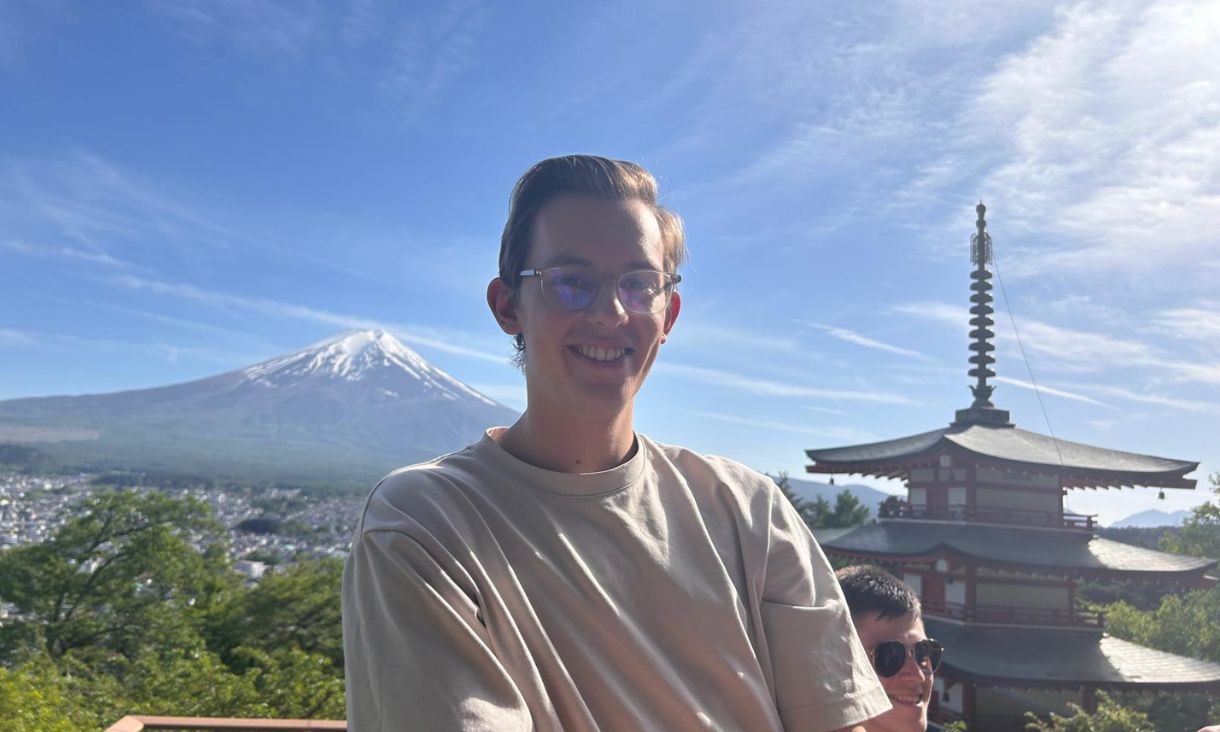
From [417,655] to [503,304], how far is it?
0.61 meters

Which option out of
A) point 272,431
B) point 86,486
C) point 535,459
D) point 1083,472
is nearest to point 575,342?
point 535,459

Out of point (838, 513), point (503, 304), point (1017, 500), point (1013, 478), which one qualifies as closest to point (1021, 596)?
point (1017, 500)

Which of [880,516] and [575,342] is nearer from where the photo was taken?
[575,342]

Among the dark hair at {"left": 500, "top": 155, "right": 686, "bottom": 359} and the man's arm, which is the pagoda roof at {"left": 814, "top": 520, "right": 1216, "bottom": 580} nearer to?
the dark hair at {"left": 500, "top": 155, "right": 686, "bottom": 359}

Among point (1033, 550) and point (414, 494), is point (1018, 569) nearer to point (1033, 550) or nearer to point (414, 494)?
point (1033, 550)

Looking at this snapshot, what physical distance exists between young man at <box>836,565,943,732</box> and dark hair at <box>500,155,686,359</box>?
1158mm

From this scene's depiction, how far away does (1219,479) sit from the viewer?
2348cm

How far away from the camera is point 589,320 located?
1.24 metres

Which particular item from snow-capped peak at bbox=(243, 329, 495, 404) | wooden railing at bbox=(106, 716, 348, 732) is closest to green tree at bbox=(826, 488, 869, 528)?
wooden railing at bbox=(106, 716, 348, 732)

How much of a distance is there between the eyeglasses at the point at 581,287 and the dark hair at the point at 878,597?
1.17 m

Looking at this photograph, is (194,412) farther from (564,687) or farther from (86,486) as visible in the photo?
(564,687)

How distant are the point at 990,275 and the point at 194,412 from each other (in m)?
115

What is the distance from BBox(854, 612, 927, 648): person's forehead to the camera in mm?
2094

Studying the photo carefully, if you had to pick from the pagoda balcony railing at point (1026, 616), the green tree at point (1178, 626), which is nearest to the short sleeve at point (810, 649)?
the pagoda balcony railing at point (1026, 616)
